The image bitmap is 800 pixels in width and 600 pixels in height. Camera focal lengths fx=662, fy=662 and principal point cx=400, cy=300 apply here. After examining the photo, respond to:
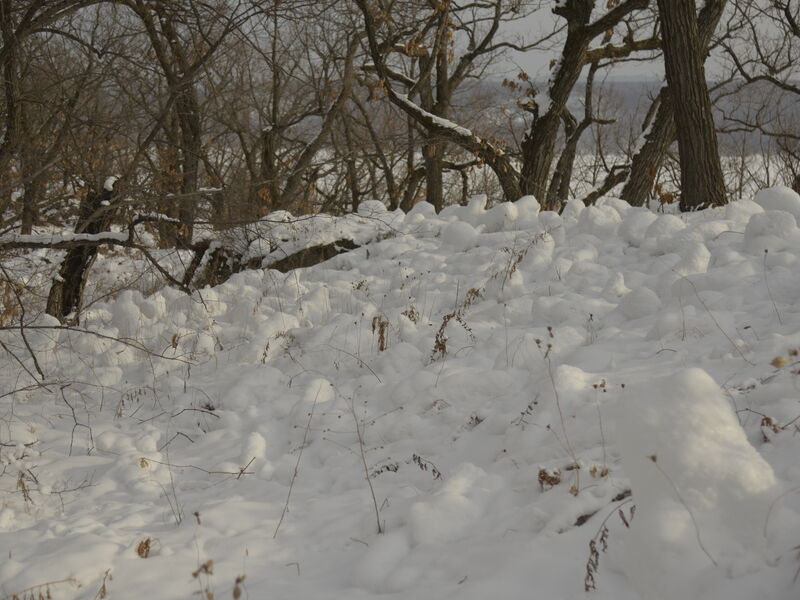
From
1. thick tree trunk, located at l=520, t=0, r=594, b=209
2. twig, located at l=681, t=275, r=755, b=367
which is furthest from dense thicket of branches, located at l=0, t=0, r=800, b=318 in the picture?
twig, located at l=681, t=275, r=755, b=367

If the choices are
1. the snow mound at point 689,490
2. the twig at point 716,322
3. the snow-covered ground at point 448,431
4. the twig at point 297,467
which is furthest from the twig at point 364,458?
the twig at point 716,322

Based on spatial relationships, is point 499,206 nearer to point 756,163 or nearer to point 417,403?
point 417,403

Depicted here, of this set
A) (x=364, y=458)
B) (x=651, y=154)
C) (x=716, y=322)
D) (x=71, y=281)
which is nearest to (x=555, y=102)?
(x=651, y=154)

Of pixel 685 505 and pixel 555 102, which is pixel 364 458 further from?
pixel 555 102

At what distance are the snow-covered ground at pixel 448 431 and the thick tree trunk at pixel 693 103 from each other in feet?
2.50

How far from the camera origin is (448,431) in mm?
3674

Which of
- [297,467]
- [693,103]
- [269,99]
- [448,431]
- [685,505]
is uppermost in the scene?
[269,99]

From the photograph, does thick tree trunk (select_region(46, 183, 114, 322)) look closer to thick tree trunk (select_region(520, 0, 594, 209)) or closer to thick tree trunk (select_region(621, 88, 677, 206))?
thick tree trunk (select_region(520, 0, 594, 209))

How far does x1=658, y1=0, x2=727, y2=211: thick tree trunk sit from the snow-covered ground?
763 millimetres

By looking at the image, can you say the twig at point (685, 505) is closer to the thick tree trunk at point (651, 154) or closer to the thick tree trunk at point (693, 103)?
the thick tree trunk at point (693, 103)

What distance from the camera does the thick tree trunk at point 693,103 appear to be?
739 cm

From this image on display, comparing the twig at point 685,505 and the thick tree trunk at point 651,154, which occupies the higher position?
the thick tree trunk at point 651,154

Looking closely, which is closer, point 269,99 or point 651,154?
point 651,154

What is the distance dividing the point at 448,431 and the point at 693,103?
566cm
